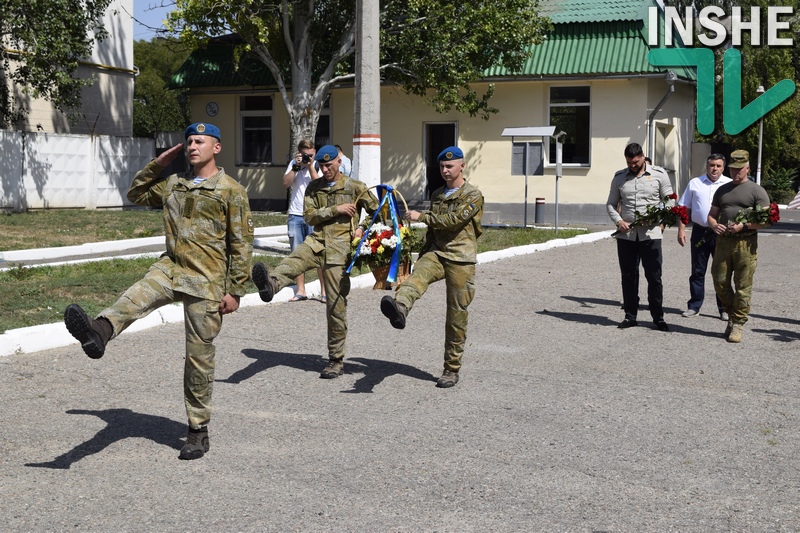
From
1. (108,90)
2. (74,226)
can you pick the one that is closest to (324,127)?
(108,90)

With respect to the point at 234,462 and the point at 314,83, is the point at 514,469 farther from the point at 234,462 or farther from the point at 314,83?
the point at 314,83

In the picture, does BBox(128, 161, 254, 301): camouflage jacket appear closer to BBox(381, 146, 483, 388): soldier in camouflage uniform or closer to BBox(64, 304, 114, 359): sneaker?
BBox(64, 304, 114, 359): sneaker

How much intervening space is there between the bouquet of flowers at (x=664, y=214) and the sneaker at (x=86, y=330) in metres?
6.83

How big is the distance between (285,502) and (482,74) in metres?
23.4

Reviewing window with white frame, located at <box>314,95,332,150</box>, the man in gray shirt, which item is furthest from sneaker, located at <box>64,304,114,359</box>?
window with white frame, located at <box>314,95,332,150</box>

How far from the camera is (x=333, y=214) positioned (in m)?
8.29

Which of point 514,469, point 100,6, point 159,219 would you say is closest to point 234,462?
point 514,469

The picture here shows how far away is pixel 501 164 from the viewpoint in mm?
29094

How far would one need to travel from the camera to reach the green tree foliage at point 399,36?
965 inches

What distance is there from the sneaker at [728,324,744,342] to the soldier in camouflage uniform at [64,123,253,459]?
20.0 feet

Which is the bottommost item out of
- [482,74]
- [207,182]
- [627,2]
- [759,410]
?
[759,410]

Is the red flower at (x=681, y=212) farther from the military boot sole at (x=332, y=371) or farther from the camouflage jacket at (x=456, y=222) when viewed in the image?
the military boot sole at (x=332, y=371)

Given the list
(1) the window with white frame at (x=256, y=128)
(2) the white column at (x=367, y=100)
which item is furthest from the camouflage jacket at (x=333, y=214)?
(1) the window with white frame at (x=256, y=128)

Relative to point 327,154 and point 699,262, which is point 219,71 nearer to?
point 699,262
